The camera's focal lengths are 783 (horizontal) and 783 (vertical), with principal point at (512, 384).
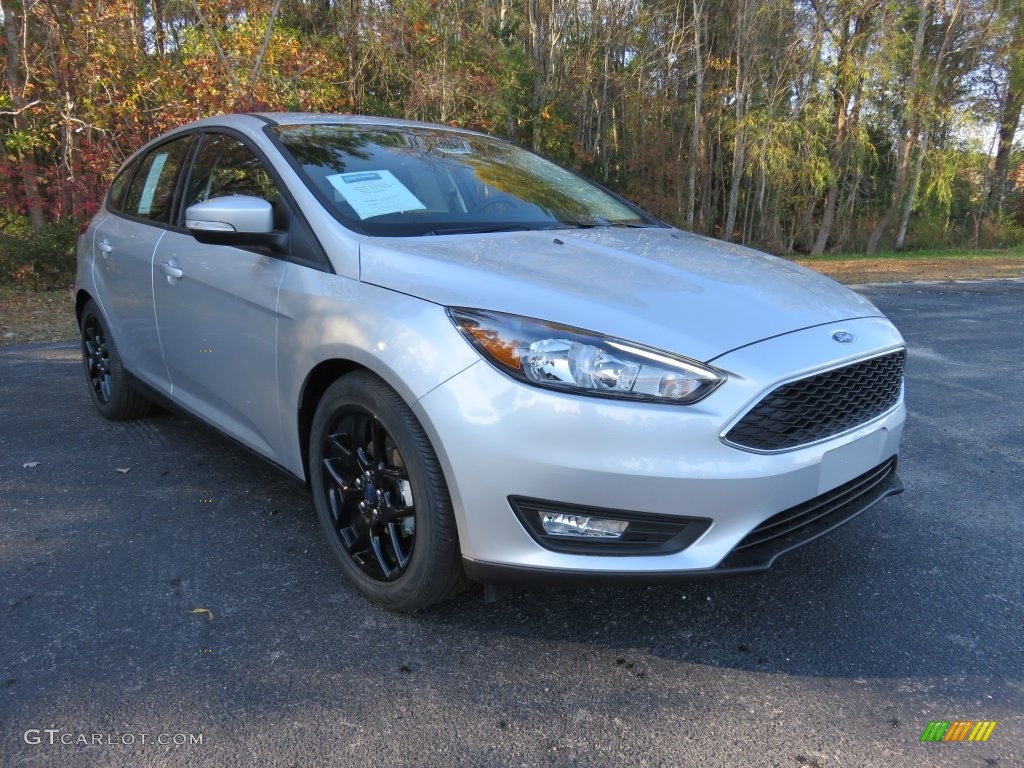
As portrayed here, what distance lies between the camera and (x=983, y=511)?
3393 mm

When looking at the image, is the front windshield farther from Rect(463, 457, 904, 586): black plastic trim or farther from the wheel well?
Rect(463, 457, 904, 586): black plastic trim

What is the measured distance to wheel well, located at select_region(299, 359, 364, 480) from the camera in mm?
2520

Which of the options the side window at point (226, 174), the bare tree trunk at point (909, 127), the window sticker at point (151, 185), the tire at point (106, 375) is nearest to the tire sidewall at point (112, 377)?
the tire at point (106, 375)

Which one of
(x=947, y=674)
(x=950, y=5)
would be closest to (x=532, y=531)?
(x=947, y=674)

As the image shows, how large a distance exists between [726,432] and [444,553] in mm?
855

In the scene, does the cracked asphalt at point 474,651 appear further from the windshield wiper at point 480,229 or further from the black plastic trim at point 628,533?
the windshield wiper at point 480,229

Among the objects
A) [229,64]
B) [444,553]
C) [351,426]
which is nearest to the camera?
[444,553]

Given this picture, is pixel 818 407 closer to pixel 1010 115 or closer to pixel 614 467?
pixel 614 467

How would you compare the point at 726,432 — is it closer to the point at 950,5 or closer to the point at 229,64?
the point at 229,64

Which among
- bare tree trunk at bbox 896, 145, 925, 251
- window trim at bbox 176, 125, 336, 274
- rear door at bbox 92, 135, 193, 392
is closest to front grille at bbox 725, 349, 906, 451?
window trim at bbox 176, 125, 336, 274

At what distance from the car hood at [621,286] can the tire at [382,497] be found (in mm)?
391

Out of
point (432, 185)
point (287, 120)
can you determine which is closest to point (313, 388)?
point (432, 185)

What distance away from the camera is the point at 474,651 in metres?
2.35

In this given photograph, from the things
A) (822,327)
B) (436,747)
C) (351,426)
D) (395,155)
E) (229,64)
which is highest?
(229,64)
